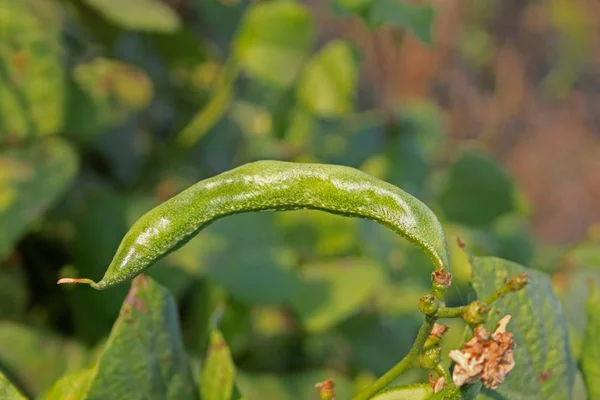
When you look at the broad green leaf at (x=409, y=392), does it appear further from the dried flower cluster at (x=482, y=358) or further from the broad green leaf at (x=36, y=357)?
the broad green leaf at (x=36, y=357)

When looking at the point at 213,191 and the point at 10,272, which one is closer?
the point at 213,191

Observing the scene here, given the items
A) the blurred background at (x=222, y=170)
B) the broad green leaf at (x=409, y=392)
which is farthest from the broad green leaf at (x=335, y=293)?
the broad green leaf at (x=409, y=392)

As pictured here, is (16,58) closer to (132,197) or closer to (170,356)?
(132,197)

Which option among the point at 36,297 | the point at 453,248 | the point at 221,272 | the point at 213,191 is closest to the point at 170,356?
the point at 213,191

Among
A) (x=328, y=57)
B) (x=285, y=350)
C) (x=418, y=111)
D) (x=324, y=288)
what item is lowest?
(x=285, y=350)

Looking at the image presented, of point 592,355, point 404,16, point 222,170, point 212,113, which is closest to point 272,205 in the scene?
point 592,355

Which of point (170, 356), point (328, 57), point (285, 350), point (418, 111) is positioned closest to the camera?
point (170, 356)

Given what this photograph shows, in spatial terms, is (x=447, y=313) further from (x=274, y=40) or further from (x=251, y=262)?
(x=274, y=40)
